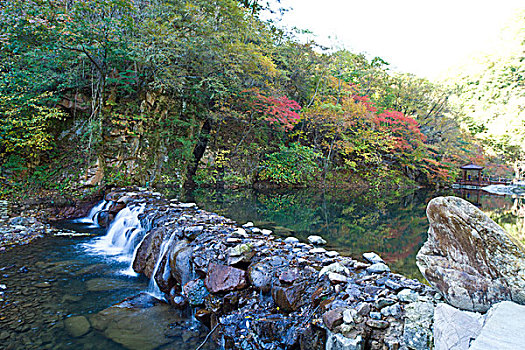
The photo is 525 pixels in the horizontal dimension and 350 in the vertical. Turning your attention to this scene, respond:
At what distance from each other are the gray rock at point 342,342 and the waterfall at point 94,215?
20.5 ft

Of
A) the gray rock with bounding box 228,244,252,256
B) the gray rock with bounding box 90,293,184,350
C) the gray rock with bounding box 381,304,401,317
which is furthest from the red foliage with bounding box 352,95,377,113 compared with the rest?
the gray rock with bounding box 90,293,184,350

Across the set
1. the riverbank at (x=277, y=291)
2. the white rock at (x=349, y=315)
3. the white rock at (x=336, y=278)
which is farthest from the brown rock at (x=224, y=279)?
the white rock at (x=349, y=315)

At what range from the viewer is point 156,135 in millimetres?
9375

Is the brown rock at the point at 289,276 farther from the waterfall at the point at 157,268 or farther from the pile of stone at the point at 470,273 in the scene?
the waterfall at the point at 157,268

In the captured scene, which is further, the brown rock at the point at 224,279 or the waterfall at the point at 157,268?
the waterfall at the point at 157,268

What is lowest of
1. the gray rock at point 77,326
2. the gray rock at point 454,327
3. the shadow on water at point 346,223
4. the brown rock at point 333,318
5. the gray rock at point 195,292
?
the gray rock at point 77,326

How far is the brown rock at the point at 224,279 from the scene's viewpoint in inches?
108

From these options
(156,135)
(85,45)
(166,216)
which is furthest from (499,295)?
(156,135)

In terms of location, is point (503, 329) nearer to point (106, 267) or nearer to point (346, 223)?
point (106, 267)

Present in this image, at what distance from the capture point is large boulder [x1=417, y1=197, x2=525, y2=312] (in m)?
1.63

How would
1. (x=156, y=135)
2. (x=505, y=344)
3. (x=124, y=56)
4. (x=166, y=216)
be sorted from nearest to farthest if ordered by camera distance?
(x=505, y=344) → (x=166, y=216) → (x=124, y=56) → (x=156, y=135)

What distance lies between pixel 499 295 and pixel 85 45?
28.7ft

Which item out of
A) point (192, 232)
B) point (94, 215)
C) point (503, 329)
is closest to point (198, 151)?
→ point (94, 215)

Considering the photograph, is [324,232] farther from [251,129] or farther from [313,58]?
[313,58]
